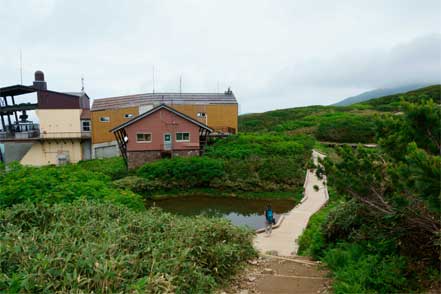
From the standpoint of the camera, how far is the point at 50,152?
26.7 meters

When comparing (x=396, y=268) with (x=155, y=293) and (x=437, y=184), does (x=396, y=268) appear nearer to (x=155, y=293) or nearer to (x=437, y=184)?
(x=437, y=184)

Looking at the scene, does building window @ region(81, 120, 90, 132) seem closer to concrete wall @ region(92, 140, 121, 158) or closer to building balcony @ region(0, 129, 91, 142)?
building balcony @ region(0, 129, 91, 142)

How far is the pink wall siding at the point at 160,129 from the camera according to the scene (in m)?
21.9

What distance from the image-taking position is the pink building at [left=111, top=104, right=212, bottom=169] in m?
21.9

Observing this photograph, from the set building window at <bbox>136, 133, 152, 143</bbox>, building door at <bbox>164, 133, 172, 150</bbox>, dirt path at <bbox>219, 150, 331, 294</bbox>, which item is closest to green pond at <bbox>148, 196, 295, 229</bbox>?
dirt path at <bbox>219, 150, 331, 294</bbox>

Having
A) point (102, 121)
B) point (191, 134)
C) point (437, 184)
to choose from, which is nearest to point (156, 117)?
point (191, 134)

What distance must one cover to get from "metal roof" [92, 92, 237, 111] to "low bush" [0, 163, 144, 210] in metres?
18.6

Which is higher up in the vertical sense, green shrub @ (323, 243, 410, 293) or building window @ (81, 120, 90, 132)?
building window @ (81, 120, 90, 132)

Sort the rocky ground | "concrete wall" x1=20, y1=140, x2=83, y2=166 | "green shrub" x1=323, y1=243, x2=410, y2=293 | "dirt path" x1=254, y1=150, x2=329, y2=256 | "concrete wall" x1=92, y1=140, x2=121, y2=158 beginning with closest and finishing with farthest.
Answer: "green shrub" x1=323, y1=243, x2=410, y2=293
the rocky ground
"dirt path" x1=254, y1=150, x2=329, y2=256
"concrete wall" x1=20, y1=140, x2=83, y2=166
"concrete wall" x1=92, y1=140, x2=121, y2=158

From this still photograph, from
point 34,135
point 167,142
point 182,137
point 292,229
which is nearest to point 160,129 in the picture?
point 167,142

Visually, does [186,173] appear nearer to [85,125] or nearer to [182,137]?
[182,137]

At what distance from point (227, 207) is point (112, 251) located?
12.3 metres

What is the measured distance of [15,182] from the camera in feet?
26.3

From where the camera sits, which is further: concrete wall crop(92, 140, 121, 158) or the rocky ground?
concrete wall crop(92, 140, 121, 158)
